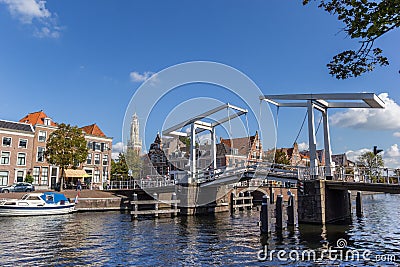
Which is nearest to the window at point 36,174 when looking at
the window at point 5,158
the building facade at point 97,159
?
the window at point 5,158

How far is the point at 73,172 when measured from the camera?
114 feet

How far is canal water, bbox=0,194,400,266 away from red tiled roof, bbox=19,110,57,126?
2258 centimetres

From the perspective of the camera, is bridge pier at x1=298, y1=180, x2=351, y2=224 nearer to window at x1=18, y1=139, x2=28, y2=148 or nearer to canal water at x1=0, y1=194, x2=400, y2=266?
canal water at x1=0, y1=194, x2=400, y2=266

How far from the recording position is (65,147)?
2805 cm

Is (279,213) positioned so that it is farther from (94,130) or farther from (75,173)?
(94,130)

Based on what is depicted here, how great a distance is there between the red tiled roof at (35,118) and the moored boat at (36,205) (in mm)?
17543

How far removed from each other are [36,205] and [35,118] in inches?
779

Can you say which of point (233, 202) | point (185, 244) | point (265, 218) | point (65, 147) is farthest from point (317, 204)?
point (65, 147)

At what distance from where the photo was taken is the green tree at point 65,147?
27.7 meters

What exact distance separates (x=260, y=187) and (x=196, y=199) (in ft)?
35.0

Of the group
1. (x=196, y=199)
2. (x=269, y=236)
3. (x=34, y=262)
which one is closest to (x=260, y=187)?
(x=196, y=199)

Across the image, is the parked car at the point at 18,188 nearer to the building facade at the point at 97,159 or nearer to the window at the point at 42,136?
the window at the point at 42,136

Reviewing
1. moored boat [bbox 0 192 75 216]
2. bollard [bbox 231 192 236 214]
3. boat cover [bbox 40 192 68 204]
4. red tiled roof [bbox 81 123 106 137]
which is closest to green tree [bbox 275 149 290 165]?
bollard [bbox 231 192 236 214]

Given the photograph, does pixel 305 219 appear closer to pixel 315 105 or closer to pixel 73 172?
pixel 315 105
